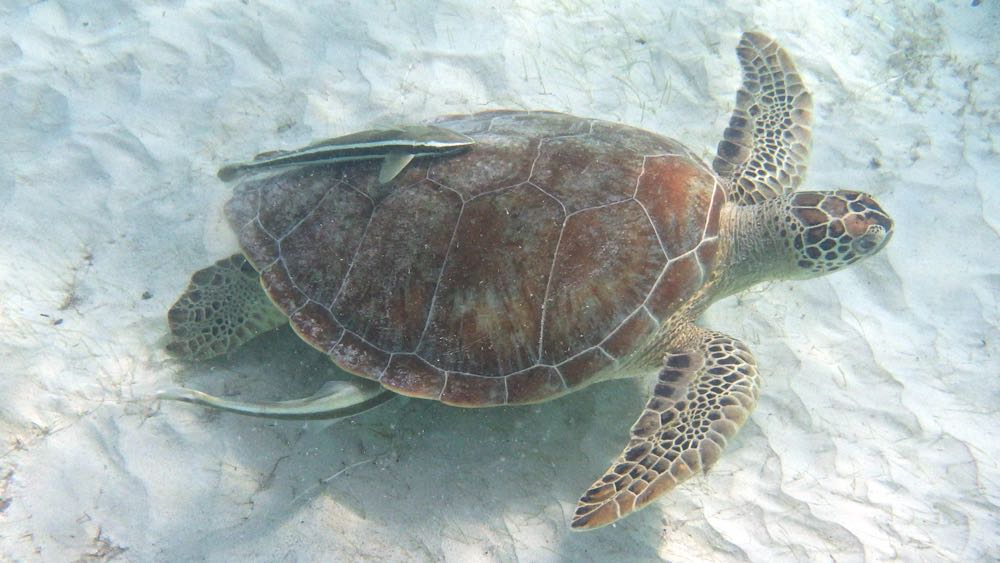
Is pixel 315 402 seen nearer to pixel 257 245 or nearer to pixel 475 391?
pixel 475 391

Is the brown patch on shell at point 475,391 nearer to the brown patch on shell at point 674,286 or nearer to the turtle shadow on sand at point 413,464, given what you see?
the turtle shadow on sand at point 413,464

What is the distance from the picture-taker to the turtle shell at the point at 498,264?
251 centimetres

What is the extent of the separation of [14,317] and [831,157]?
5.81m

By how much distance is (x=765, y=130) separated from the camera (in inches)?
146

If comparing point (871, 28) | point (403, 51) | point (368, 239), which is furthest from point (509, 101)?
point (871, 28)

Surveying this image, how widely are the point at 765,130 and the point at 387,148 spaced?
2.78m

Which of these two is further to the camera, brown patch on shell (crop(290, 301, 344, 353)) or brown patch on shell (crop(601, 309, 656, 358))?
brown patch on shell (crop(290, 301, 344, 353))

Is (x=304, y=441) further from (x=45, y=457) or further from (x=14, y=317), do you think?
(x=14, y=317)

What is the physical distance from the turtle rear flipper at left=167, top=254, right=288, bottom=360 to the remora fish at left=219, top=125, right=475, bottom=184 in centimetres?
73

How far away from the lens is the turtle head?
284cm

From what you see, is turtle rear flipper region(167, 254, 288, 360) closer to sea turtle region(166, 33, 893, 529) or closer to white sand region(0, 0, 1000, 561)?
sea turtle region(166, 33, 893, 529)

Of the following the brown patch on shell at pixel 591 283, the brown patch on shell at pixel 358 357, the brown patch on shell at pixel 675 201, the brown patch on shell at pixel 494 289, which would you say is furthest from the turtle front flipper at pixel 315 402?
the brown patch on shell at pixel 675 201

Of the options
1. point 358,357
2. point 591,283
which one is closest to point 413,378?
point 358,357

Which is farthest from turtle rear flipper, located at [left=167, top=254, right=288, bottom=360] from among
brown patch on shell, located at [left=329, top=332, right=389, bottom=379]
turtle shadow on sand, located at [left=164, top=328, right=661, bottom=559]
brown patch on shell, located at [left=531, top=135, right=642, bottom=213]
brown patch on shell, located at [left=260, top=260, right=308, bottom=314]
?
brown patch on shell, located at [left=531, top=135, right=642, bottom=213]
